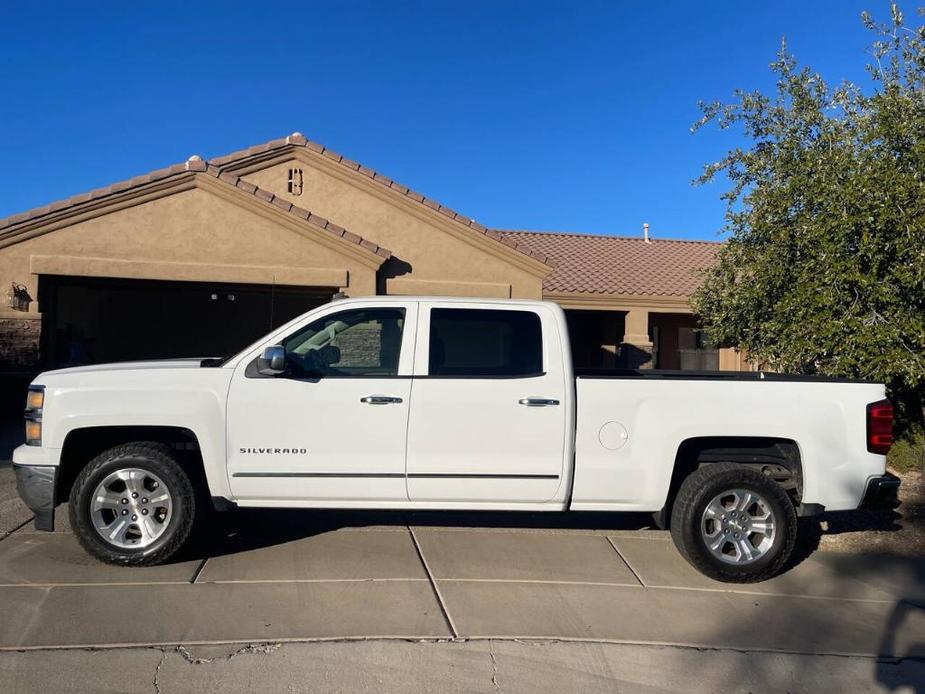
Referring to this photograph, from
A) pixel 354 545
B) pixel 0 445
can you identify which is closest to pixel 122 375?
pixel 354 545

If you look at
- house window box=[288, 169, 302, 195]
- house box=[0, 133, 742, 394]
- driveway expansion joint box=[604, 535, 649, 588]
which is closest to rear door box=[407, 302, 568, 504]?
driveway expansion joint box=[604, 535, 649, 588]

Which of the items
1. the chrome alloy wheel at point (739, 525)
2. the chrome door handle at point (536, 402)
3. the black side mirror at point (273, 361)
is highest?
the black side mirror at point (273, 361)

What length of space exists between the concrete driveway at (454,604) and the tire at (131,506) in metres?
0.18

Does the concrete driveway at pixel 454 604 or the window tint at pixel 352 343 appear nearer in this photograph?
the concrete driveway at pixel 454 604

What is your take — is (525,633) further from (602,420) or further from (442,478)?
(602,420)

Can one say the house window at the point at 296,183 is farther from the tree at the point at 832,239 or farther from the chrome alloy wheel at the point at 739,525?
the chrome alloy wheel at the point at 739,525

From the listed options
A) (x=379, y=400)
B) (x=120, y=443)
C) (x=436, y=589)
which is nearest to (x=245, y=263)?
(x=120, y=443)

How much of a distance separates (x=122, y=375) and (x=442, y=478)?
240 centimetres

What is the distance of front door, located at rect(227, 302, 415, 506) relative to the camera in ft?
19.0

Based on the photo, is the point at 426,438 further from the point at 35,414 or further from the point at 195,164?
the point at 195,164

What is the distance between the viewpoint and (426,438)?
19.1ft

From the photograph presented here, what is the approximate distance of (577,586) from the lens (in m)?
5.82

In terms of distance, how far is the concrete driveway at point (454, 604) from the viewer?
4.63m

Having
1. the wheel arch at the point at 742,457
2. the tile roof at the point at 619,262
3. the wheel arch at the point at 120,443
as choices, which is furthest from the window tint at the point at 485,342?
the tile roof at the point at 619,262
